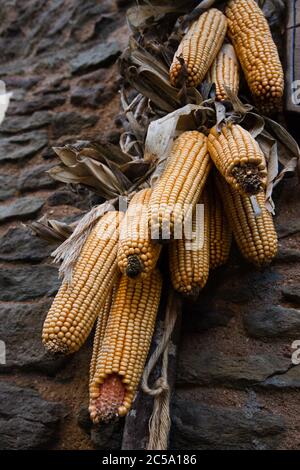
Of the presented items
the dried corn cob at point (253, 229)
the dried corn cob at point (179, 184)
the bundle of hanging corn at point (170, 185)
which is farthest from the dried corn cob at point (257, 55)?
the dried corn cob at point (253, 229)

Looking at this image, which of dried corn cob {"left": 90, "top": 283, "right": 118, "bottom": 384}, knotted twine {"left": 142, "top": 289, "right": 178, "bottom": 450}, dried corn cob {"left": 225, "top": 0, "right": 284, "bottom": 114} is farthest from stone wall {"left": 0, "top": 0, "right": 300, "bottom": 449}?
dried corn cob {"left": 225, "top": 0, "right": 284, "bottom": 114}

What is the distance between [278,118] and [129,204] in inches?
34.8

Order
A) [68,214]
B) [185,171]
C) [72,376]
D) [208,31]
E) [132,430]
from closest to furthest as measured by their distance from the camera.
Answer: [132,430], [185,171], [72,376], [208,31], [68,214]

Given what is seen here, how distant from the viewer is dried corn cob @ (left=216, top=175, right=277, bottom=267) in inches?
75.4

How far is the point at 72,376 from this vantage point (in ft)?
7.04

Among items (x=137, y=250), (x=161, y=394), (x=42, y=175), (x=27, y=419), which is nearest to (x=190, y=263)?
(x=137, y=250)

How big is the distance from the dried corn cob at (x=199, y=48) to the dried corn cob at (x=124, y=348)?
2.89ft

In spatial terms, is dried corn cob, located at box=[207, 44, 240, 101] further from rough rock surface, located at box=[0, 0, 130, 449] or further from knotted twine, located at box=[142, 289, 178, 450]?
knotted twine, located at box=[142, 289, 178, 450]

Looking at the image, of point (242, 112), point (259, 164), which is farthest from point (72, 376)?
point (242, 112)

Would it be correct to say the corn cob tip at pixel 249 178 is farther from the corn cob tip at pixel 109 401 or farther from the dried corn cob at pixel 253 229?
the corn cob tip at pixel 109 401

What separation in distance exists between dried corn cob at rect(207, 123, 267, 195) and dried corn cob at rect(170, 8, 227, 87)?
0.45 metres

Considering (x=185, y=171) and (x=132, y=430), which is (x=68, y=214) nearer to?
(x=185, y=171)

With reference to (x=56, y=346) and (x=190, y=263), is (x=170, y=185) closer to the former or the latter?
(x=190, y=263)

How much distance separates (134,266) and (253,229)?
48 centimetres
